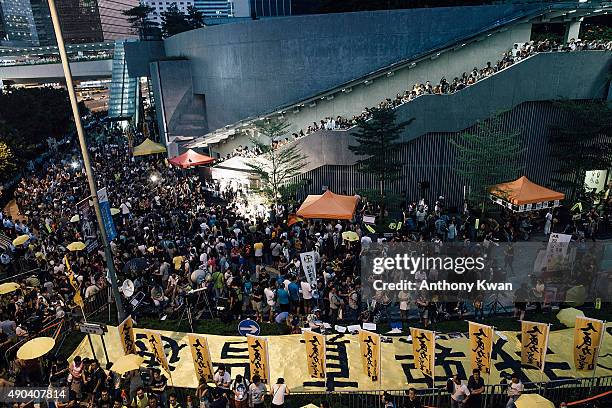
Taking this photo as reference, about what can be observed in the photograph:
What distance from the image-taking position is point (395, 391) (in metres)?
9.09

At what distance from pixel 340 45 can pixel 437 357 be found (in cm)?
2219

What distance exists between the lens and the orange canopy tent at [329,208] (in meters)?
16.5

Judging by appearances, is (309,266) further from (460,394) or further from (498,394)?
(498,394)

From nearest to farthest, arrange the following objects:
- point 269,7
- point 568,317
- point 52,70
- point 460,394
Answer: point 460,394
point 568,317
point 52,70
point 269,7

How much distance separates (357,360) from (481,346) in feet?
9.69

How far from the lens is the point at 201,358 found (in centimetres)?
945

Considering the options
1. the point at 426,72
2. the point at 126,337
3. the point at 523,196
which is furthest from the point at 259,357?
the point at 426,72

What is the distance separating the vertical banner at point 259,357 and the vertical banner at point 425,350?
10.6ft

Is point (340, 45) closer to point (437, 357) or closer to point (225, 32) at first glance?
point (225, 32)

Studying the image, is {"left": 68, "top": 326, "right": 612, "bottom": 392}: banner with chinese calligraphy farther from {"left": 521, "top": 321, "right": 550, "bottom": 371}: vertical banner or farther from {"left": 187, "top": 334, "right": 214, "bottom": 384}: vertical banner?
{"left": 187, "top": 334, "right": 214, "bottom": 384}: vertical banner

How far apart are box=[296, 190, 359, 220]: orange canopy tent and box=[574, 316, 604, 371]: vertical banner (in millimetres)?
8674

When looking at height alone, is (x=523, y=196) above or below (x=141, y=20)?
below

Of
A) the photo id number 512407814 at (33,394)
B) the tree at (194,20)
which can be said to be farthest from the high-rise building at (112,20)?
the photo id number 512407814 at (33,394)

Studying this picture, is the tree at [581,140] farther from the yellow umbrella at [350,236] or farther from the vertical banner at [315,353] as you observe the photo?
the vertical banner at [315,353]
